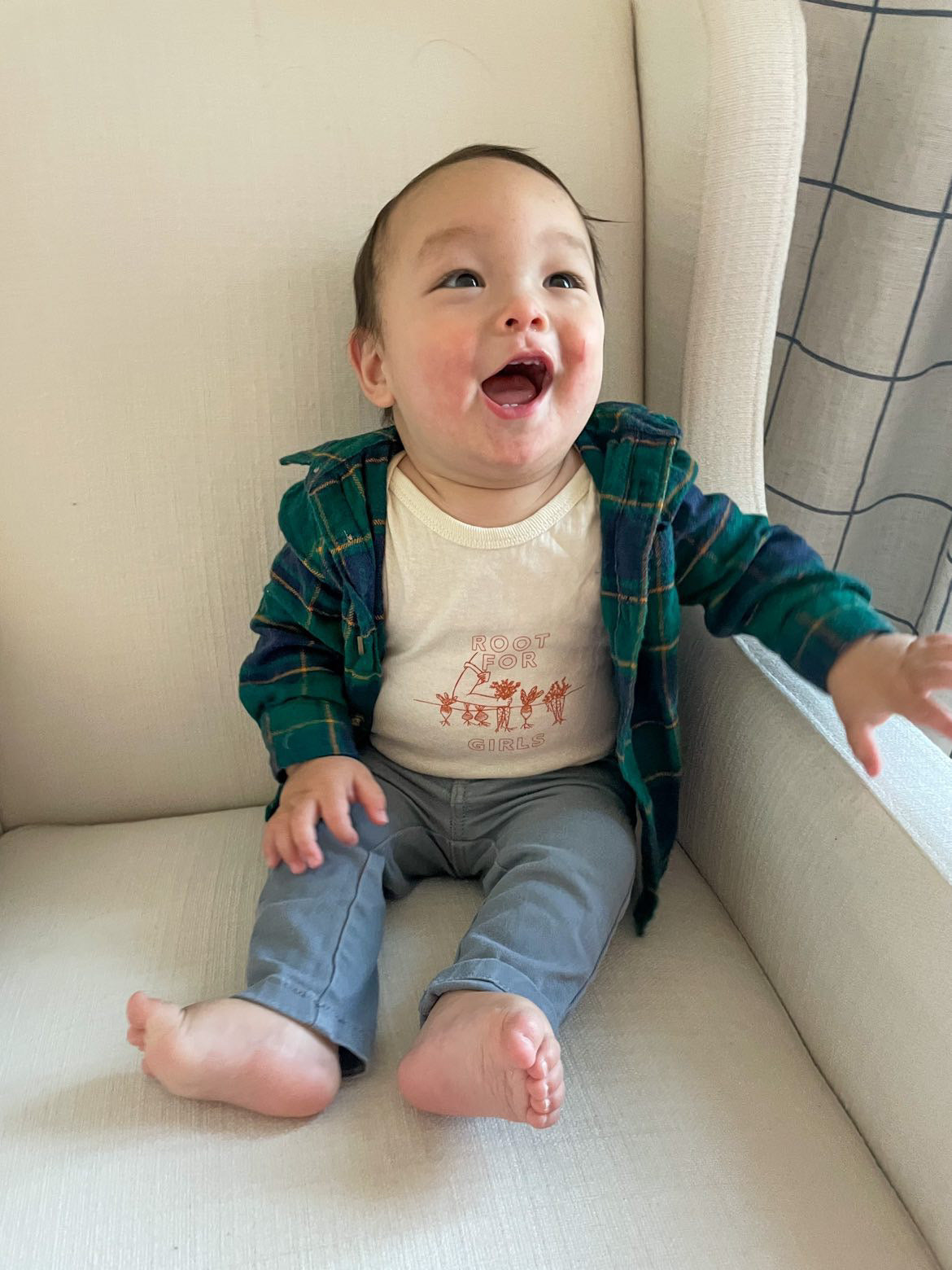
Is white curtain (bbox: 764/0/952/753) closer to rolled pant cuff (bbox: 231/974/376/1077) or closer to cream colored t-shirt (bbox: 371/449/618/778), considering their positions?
cream colored t-shirt (bbox: 371/449/618/778)

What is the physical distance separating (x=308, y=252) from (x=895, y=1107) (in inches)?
28.8

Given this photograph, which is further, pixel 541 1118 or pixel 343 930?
pixel 343 930

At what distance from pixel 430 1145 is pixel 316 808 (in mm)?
243

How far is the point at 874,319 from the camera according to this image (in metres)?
0.99

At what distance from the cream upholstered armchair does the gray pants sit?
31 millimetres

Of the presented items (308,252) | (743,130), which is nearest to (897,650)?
(743,130)

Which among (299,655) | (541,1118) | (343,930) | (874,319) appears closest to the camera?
(541,1118)

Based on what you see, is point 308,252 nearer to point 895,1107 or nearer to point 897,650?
point 897,650

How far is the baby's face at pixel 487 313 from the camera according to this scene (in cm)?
73

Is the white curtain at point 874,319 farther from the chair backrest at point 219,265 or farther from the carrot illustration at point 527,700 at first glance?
the carrot illustration at point 527,700

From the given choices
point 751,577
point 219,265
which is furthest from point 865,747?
point 219,265

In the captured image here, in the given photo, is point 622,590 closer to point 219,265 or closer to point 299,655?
point 299,655

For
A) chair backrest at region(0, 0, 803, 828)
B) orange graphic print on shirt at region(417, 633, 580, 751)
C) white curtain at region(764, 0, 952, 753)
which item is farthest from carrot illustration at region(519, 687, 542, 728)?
white curtain at region(764, 0, 952, 753)

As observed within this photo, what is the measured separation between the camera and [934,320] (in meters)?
1.00
